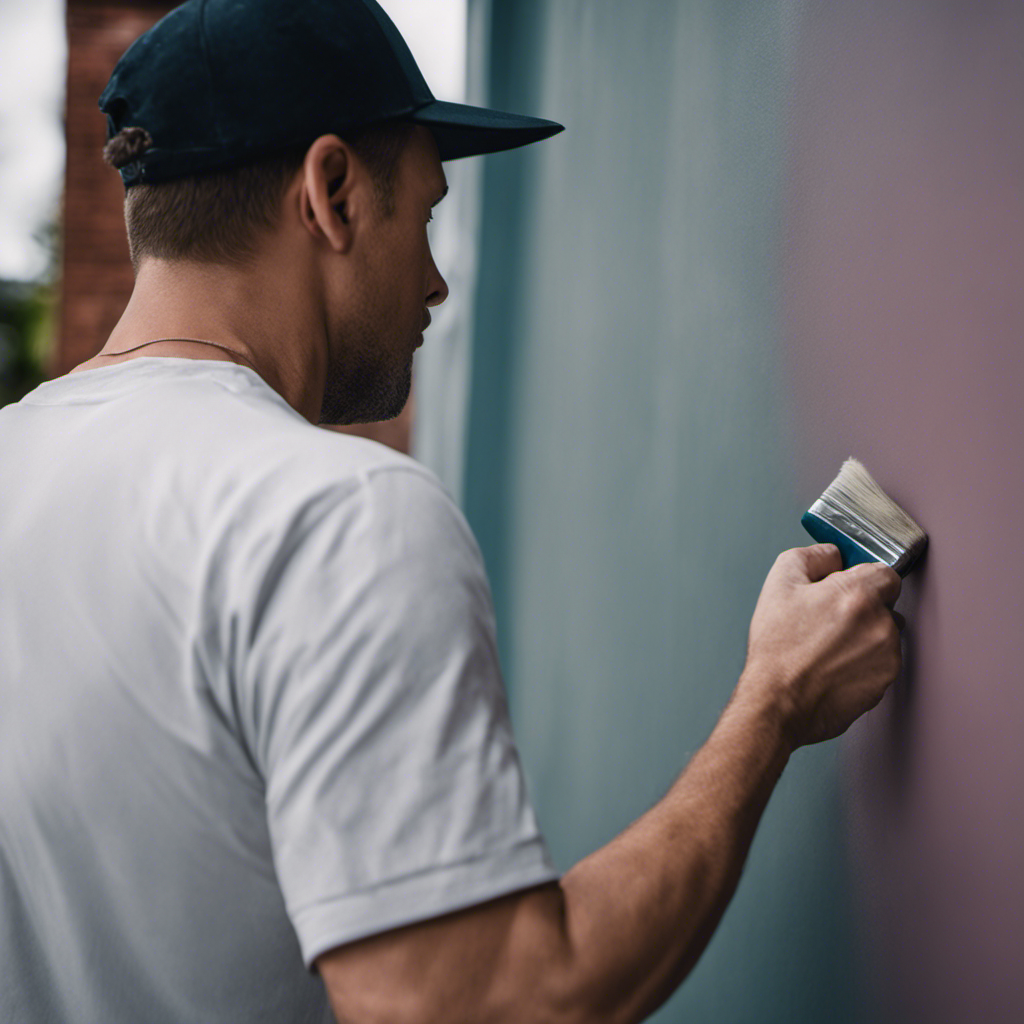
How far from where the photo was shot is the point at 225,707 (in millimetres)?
824

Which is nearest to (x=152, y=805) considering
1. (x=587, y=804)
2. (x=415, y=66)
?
(x=415, y=66)

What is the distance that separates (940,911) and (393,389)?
83cm

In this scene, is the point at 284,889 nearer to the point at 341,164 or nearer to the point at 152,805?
the point at 152,805

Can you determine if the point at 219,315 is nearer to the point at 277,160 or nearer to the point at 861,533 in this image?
the point at 277,160

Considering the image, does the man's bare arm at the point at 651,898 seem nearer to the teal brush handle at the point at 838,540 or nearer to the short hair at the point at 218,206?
the teal brush handle at the point at 838,540

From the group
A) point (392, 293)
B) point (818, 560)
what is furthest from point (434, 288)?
point (818, 560)

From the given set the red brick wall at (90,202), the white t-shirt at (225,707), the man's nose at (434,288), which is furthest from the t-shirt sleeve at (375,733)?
the red brick wall at (90,202)

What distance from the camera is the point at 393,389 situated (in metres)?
1.33

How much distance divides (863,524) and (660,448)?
0.79 meters

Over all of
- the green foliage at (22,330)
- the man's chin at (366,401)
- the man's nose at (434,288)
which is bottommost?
the green foliage at (22,330)

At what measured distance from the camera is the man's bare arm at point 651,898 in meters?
0.72

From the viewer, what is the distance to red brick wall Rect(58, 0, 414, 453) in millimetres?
5238

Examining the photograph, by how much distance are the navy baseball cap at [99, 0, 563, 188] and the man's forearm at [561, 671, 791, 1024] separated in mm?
737

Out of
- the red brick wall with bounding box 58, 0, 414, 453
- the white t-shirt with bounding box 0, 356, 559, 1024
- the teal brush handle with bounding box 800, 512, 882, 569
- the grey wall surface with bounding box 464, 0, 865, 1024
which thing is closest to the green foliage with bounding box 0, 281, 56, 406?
the red brick wall with bounding box 58, 0, 414, 453
